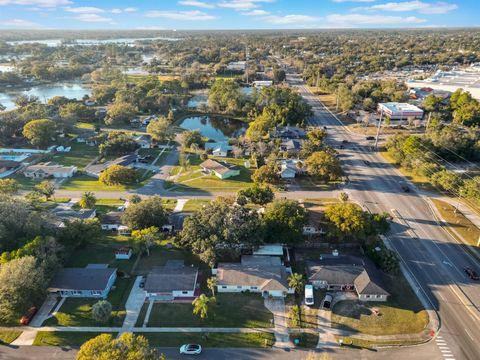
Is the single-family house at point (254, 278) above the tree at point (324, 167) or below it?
below

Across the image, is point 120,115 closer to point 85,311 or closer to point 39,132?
point 39,132

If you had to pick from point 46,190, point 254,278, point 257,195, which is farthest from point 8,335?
point 257,195

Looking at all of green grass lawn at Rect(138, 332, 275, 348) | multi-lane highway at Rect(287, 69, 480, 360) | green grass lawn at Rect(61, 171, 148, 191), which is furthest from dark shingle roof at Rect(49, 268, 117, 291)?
multi-lane highway at Rect(287, 69, 480, 360)

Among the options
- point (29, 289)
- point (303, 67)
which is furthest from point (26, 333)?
point (303, 67)

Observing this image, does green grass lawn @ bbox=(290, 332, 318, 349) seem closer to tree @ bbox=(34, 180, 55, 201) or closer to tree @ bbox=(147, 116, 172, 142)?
tree @ bbox=(34, 180, 55, 201)

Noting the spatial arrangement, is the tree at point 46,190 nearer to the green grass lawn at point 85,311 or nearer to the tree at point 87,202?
the tree at point 87,202

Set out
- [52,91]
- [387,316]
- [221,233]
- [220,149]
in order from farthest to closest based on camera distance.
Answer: [52,91] < [220,149] < [221,233] < [387,316]

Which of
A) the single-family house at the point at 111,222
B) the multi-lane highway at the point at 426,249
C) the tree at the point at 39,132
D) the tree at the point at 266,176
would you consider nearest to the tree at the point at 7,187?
the single-family house at the point at 111,222
